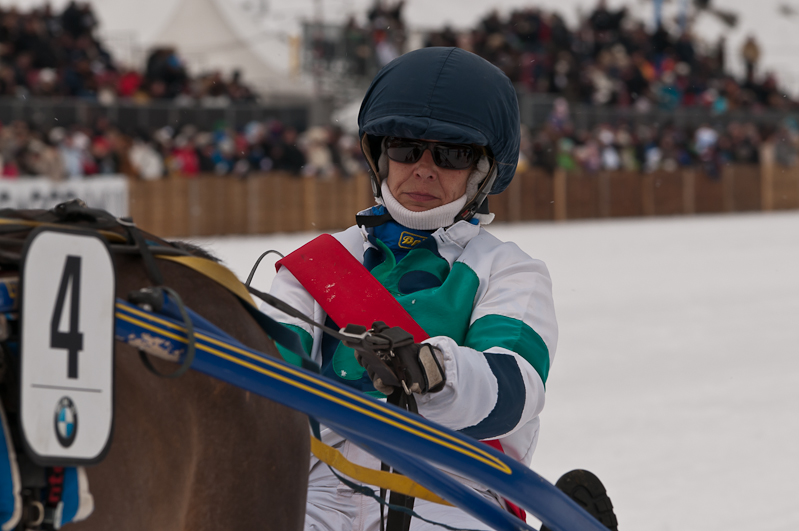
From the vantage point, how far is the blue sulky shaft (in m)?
1.30

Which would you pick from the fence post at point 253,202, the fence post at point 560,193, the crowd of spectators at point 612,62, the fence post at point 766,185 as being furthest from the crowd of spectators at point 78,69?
the fence post at point 766,185

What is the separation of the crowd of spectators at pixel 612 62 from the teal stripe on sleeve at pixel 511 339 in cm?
1734

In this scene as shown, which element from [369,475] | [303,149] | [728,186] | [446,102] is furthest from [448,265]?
[728,186]

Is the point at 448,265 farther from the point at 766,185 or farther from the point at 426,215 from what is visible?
the point at 766,185

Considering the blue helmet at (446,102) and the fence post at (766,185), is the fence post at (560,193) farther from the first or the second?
the blue helmet at (446,102)

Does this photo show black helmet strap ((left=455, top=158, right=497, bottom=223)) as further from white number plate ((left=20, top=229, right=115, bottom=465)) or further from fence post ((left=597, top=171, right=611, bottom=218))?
fence post ((left=597, top=171, right=611, bottom=218))

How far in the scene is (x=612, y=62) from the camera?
73.6 feet

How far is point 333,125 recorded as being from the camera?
17922 mm

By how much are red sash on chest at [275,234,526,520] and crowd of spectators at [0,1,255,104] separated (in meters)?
12.1

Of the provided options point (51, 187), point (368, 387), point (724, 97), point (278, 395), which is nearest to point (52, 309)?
point (278, 395)

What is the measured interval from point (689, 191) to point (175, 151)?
11046 millimetres

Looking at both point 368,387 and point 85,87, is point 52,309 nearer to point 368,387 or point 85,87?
point 368,387

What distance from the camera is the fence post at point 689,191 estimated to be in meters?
20.3

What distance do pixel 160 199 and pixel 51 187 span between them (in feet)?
7.01
